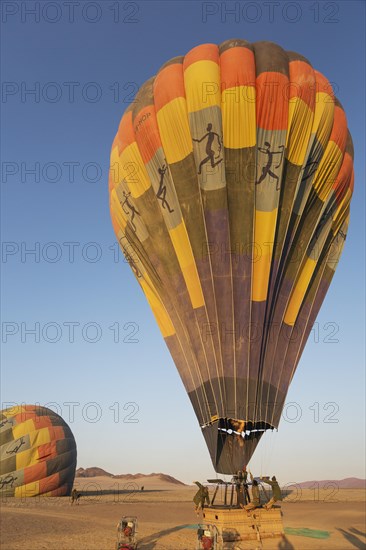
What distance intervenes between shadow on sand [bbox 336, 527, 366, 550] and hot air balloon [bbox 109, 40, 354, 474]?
3840 millimetres

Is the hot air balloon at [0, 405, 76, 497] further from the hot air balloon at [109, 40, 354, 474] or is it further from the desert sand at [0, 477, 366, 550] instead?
the hot air balloon at [109, 40, 354, 474]

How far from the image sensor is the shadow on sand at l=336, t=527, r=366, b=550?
13.0 m

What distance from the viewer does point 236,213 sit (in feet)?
53.8

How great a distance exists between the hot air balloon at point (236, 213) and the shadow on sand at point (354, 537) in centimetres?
384

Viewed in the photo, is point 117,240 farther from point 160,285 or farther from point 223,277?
point 223,277

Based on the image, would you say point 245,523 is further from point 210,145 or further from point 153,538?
point 210,145

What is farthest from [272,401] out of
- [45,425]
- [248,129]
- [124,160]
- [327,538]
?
[45,425]

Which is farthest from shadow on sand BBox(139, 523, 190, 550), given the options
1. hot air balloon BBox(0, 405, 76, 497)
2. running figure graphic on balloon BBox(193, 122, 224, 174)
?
hot air balloon BBox(0, 405, 76, 497)

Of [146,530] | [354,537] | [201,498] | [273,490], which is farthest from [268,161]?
[146,530]

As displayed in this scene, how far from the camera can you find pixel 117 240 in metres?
21.6

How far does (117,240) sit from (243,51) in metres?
9.78

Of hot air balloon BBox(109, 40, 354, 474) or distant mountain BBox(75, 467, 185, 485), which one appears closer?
hot air balloon BBox(109, 40, 354, 474)

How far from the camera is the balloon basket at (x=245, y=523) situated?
43.0ft

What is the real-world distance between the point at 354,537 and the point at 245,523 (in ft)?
12.7
